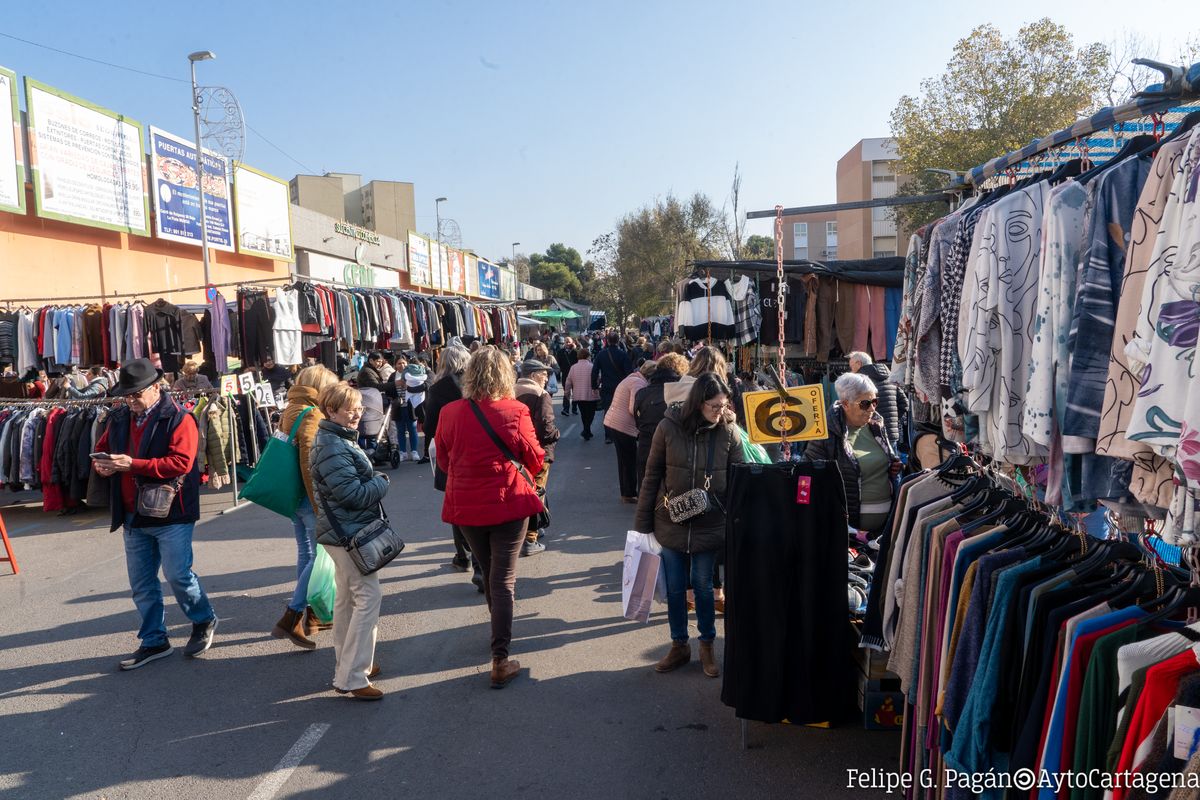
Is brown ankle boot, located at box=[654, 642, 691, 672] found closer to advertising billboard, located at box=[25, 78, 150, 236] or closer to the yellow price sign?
the yellow price sign

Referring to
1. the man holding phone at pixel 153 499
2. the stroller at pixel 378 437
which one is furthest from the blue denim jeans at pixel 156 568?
the stroller at pixel 378 437

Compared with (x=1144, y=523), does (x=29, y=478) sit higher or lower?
lower

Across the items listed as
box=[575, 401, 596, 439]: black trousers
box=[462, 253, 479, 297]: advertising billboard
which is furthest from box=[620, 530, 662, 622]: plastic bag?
box=[462, 253, 479, 297]: advertising billboard

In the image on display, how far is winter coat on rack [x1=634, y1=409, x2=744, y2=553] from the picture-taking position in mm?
4922

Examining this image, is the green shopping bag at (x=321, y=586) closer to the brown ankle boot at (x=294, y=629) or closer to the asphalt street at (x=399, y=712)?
the brown ankle boot at (x=294, y=629)

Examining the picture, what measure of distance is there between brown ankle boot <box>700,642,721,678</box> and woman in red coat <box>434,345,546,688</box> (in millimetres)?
1166

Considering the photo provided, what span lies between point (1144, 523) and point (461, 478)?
353 centimetres

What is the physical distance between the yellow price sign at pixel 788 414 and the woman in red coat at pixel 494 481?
1479 mm

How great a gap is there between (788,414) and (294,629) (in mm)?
3774

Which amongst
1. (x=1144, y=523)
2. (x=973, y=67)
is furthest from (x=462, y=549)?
(x=973, y=67)

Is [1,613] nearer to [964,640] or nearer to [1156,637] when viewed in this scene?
[964,640]

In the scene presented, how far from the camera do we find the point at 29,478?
9922mm

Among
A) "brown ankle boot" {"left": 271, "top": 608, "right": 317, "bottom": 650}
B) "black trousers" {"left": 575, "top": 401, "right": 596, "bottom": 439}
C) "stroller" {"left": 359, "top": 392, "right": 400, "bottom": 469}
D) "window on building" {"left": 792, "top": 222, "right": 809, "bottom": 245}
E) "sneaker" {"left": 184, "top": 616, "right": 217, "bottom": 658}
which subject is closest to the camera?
"sneaker" {"left": 184, "top": 616, "right": 217, "bottom": 658}

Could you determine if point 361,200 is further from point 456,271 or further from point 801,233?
point 801,233
